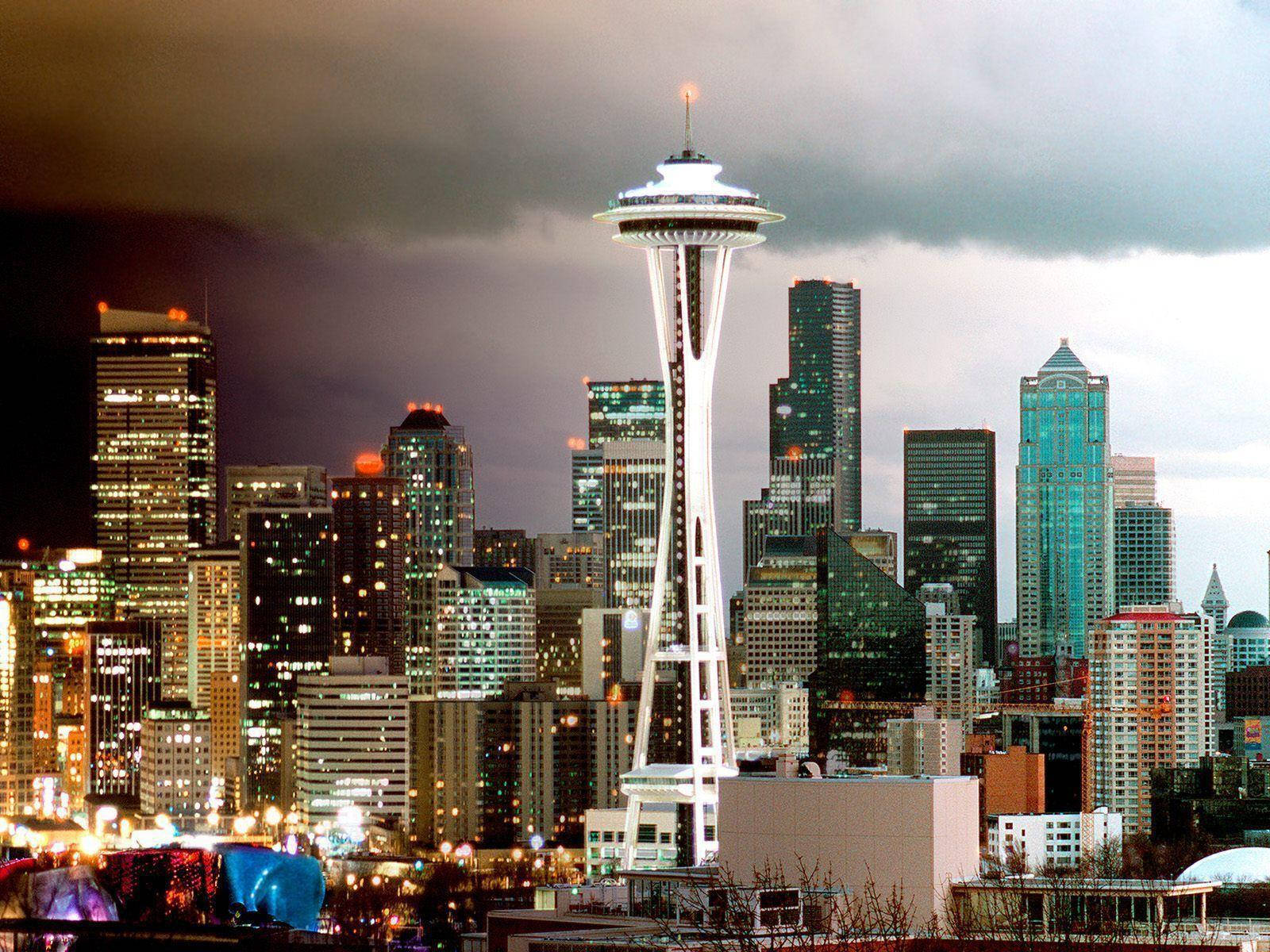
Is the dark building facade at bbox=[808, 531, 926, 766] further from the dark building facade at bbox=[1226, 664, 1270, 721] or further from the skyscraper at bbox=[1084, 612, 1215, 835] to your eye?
the dark building facade at bbox=[1226, 664, 1270, 721]

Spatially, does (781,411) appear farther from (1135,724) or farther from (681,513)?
(681,513)

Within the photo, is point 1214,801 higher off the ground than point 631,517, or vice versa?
point 631,517

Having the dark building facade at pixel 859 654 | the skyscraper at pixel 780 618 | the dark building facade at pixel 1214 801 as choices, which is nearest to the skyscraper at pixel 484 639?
the skyscraper at pixel 780 618

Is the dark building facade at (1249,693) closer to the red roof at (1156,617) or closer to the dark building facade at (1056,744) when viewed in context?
the red roof at (1156,617)

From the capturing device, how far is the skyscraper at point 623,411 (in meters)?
187

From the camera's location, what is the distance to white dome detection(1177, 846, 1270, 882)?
219ft

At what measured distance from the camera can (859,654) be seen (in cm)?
15800

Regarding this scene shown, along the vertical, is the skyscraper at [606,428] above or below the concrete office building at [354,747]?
above

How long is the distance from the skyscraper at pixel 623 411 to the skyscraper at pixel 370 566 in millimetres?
21736

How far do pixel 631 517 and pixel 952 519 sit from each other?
22.2 meters

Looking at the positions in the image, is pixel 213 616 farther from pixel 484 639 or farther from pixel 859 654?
pixel 859 654

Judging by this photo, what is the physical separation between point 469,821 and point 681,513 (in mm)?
42338

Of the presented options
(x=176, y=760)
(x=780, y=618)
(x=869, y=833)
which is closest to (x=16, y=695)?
(x=176, y=760)

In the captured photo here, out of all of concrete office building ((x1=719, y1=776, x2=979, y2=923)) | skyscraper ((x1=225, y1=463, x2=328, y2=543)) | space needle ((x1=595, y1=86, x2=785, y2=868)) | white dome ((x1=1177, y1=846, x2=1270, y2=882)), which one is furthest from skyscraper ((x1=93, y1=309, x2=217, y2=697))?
concrete office building ((x1=719, y1=776, x2=979, y2=923))
